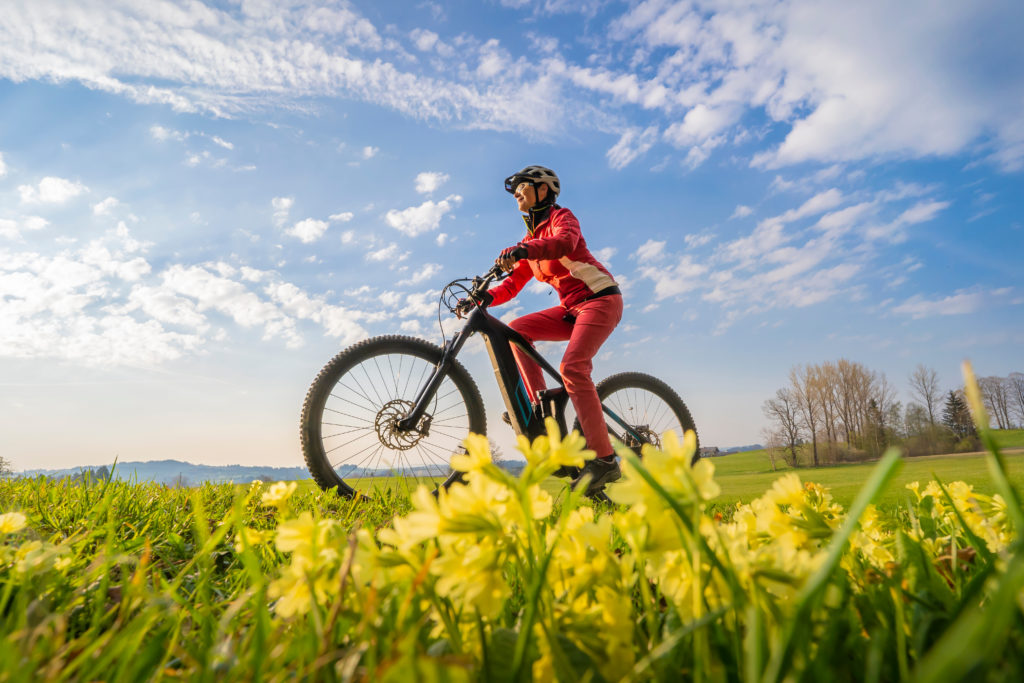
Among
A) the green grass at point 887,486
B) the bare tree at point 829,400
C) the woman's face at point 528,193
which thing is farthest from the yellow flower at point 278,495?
the bare tree at point 829,400

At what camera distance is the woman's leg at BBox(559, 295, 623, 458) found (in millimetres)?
3672

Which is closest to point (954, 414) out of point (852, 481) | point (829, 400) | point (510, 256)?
point (829, 400)

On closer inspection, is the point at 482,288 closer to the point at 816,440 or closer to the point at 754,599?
the point at 754,599

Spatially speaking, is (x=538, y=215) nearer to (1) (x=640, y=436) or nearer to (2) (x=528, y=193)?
(2) (x=528, y=193)

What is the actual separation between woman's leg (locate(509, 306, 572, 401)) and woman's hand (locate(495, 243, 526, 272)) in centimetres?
97

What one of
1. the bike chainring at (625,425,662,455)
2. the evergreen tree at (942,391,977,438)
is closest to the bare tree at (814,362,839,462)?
the evergreen tree at (942,391,977,438)

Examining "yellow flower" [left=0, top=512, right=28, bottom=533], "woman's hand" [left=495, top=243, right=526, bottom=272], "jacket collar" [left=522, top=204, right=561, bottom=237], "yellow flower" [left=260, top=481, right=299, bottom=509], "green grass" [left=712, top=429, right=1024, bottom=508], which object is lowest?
"green grass" [left=712, top=429, right=1024, bottom=508]

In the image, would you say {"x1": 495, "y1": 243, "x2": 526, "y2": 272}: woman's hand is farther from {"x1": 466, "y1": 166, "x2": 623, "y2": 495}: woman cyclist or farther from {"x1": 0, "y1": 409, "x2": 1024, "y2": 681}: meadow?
{"x1": 0, "y1": 409, "x2": 1024, "y2": 681}: meadow

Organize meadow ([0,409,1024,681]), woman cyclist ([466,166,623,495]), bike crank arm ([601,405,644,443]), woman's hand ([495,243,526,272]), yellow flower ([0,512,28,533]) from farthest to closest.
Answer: bike crank arm ([601,405,644,443]) < woman cyclist ([466,166,623,495]) < woman's hand ([495,243,526,272]) < yellow flower ([0,512,28,533]) < meadow ([0,409,1024,681])

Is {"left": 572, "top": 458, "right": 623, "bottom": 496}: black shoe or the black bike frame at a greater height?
the black bike frame

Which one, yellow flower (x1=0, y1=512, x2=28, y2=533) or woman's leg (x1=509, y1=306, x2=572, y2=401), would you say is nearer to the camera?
yellow flower (x1=0, y1=512, x2=28, y2=533)

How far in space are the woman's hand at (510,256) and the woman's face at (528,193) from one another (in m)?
1.08

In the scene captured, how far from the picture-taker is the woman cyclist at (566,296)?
360cm

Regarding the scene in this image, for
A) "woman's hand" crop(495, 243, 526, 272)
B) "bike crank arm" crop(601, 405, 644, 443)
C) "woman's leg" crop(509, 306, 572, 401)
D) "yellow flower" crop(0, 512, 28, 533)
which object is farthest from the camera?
"bike crank arm" crop(601, 405, 644, 443)
